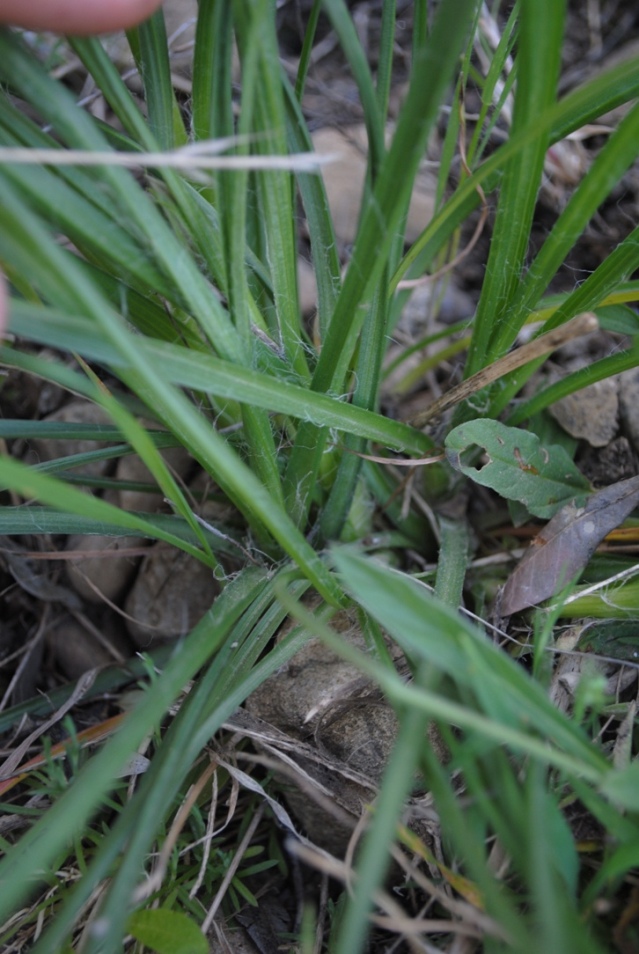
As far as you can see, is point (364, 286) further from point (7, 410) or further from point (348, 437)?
point (7, 410)

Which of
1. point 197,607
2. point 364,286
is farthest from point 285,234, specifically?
point 197,607

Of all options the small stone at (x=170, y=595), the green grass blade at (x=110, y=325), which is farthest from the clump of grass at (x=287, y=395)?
the small stone at (x=170, y=595)

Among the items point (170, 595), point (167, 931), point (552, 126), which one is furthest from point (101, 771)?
point (552, 126)

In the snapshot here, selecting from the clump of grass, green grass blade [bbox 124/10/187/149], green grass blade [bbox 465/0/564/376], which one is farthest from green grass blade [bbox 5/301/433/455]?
green grass blade [bbox 124/10/187/149]

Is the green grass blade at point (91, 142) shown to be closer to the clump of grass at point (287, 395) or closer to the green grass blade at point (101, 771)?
the clump of grass at point (287, 395)

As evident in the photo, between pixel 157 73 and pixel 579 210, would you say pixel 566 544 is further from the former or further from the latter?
pixel 157 73

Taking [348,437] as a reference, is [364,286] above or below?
above
